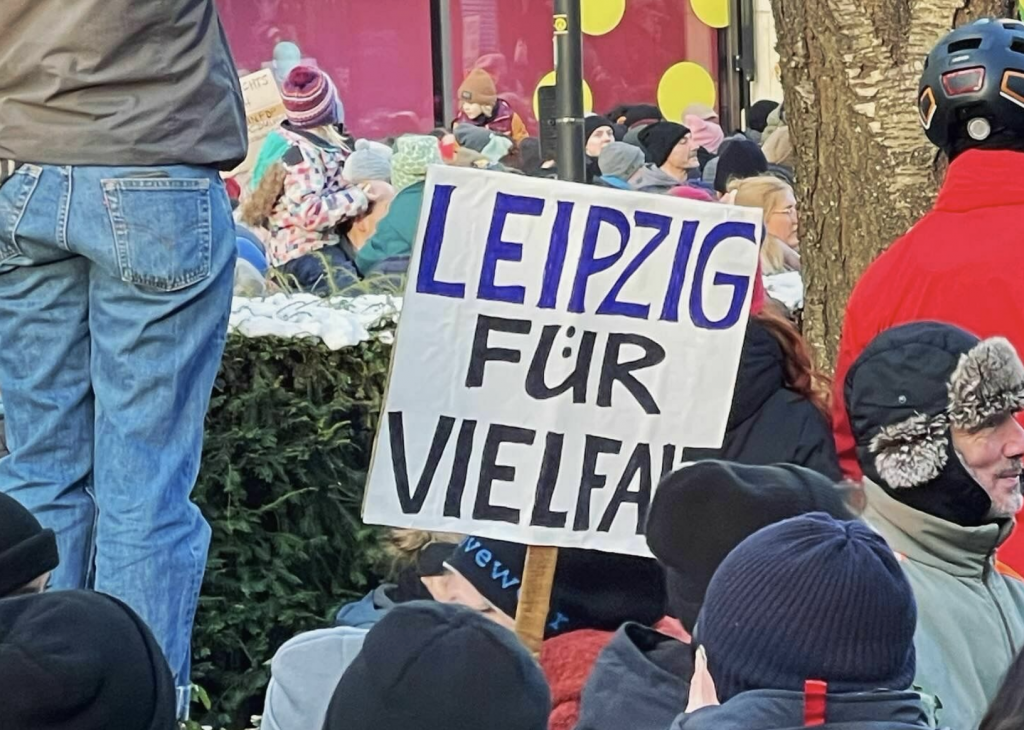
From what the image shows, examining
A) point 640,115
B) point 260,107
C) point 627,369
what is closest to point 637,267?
point 627,369

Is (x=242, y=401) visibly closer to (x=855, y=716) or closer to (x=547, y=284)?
(x=547, y=284)

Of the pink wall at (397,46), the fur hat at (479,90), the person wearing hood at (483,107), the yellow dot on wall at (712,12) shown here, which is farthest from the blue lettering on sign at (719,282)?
the yellow dot on wall at (712,12)

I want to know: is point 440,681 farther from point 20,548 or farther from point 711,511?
point 20,548

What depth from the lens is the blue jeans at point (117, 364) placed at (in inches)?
147

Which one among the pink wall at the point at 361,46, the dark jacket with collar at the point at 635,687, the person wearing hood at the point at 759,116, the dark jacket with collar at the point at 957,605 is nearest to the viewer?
the dark jacket with collar at the point at 635,687

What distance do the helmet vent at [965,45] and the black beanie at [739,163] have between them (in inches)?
241

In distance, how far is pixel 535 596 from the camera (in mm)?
3596

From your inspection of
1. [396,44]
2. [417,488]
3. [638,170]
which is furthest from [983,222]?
[396,44]

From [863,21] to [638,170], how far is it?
7.07m

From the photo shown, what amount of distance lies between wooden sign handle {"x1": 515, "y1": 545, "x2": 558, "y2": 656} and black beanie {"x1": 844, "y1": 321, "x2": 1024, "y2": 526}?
0.66m

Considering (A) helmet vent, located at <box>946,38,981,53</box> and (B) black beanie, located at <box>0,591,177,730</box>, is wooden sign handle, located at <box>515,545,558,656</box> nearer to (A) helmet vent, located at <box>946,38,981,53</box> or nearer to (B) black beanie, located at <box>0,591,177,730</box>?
(B) black beanie, located at <box>0,591,177,730</box>

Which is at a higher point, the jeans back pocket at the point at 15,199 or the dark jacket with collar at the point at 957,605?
the jeans back pocket at the point at 15,199

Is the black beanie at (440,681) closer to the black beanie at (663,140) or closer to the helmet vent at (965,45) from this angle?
the helmet vent at (965,45)

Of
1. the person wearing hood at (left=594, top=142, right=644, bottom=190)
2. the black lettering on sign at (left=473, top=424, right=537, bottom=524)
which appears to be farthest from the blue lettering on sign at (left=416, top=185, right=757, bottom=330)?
the person wearing hood at (left=594, top=142, right=644, bottom=190)
